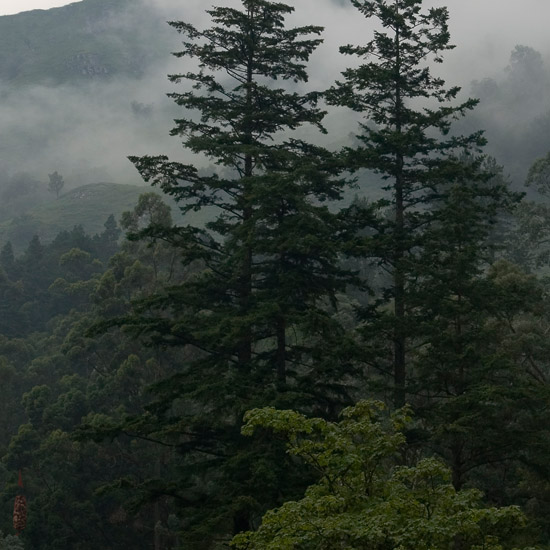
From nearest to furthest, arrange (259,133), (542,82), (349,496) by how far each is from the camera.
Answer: (349,496) → (259,133) → (542,82)

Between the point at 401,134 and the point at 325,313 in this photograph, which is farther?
the point at 401,134

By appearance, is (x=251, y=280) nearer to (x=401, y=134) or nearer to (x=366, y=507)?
(x=401, y=134)

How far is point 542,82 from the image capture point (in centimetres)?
19100

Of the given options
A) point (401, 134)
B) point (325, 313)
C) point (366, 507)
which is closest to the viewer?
point (366, 507)

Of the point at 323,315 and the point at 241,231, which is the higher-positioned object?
the point at 241,231

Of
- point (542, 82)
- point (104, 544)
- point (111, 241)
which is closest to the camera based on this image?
point (104, 544)

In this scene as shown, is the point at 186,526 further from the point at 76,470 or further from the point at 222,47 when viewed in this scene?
the point at 76,470

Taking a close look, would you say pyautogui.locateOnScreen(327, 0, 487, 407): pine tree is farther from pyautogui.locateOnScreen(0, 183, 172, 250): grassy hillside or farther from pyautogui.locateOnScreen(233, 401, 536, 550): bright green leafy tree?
pyautogui.locateOnScreen(0, 183, 172, 250): grassy hillside

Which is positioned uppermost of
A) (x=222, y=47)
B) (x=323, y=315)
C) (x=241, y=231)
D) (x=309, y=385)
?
(x=222, y=47)

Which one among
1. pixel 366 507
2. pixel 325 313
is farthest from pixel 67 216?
pixel 366 507

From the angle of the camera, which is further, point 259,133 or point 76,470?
point 76,470

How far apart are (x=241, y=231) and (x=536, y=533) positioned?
410 inches

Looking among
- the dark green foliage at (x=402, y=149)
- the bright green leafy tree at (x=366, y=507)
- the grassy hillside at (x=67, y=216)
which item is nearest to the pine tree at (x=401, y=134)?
the dark green foliage at (x=402, y=149)

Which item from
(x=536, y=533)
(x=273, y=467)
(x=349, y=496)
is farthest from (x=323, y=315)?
Result: (x=349, y=496)
